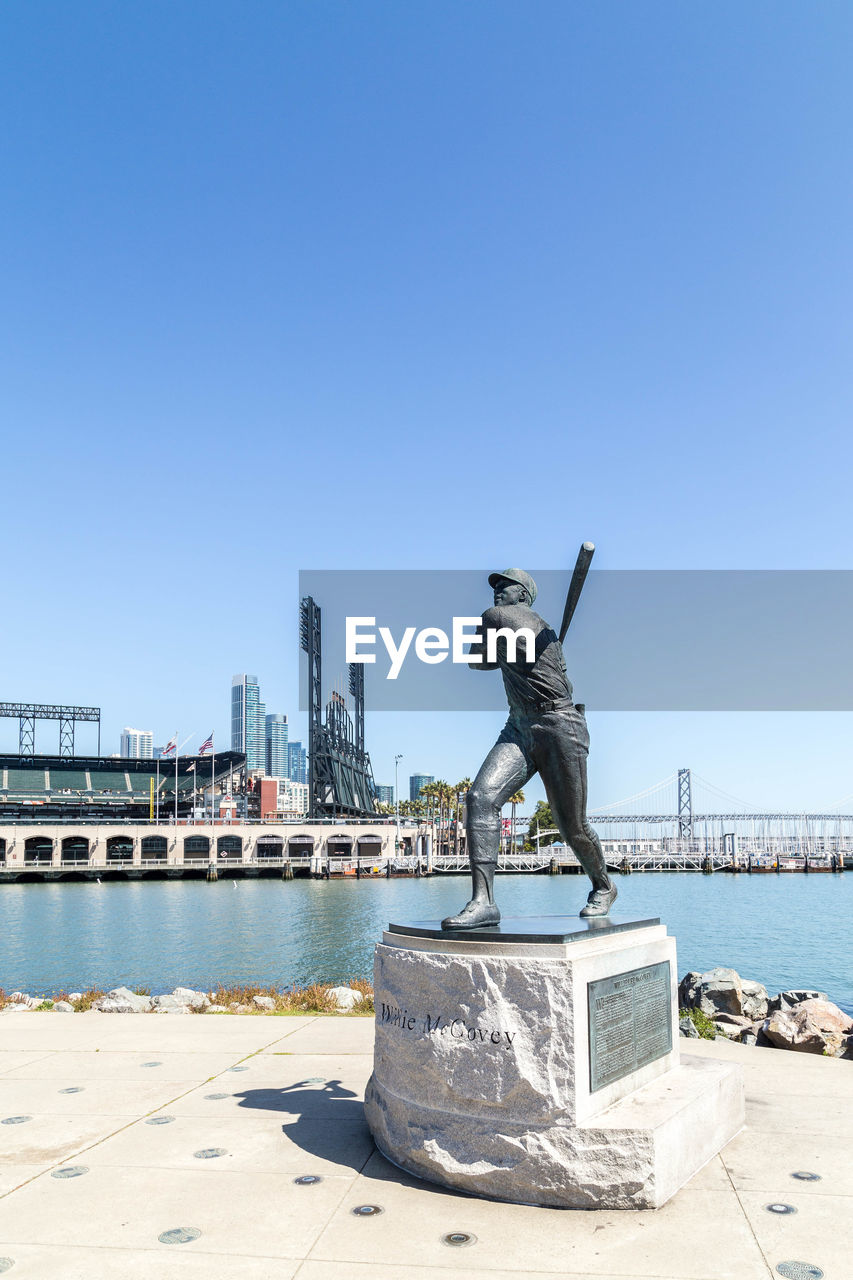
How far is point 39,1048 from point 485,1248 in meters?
7.14

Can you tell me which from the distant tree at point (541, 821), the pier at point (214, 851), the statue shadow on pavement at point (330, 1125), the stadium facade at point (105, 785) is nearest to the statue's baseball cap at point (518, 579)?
the statue shadow on pavement at point (330, 1125)

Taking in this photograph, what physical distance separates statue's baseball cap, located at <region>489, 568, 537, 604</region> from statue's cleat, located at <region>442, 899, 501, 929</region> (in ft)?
8.13

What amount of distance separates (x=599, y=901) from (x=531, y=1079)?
223 cm

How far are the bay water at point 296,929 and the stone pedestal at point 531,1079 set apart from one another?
74.2 inches

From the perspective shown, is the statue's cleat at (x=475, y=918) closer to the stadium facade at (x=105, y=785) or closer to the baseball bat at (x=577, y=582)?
the baseball bat at (x=577, y=582)

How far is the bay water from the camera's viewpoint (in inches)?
1037

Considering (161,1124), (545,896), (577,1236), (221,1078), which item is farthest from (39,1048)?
(545,896)

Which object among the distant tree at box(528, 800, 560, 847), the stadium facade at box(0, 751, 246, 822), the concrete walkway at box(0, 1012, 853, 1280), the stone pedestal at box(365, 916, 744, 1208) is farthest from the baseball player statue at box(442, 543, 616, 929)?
the distant tree at box(528, 800, 560, 847)

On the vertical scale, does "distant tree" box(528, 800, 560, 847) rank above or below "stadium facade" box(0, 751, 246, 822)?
below

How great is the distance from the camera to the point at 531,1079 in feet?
18.1

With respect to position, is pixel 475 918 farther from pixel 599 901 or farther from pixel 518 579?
pixel 518 579

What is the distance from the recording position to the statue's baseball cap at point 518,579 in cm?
757

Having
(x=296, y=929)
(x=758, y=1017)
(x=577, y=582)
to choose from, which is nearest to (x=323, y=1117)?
(x=577, y=582)

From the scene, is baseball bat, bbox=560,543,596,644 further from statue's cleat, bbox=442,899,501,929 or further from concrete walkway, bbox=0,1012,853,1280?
concrete walkway, bbox=0,1012,853,1280
